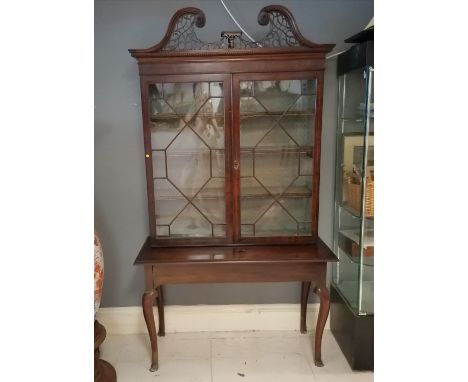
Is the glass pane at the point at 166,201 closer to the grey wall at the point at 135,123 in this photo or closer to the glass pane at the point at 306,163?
the grey wall at the point at 135,123

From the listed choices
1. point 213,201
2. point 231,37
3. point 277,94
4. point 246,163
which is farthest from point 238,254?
point 231,37

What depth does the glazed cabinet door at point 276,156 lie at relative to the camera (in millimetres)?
1796

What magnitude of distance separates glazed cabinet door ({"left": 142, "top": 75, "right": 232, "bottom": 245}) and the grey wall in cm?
23

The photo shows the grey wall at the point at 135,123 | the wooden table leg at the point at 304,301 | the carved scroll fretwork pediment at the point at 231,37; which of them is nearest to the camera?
the carved scroll fretwork pediment at the point at 231,37

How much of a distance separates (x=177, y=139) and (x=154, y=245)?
54 cm

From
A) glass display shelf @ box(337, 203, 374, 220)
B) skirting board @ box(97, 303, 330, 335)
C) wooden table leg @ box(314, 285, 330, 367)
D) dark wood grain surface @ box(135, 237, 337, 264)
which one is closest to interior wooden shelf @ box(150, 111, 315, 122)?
glass display shelf @ box(337, 203, 374, 220)

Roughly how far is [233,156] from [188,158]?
23cm

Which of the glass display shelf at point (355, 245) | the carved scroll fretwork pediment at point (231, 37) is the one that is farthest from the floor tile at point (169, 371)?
the carved scroll fretwork pediment at point (231, 37)

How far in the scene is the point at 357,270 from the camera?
191 cm

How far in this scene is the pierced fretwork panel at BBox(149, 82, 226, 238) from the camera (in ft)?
5.92

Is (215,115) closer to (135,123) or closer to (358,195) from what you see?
(135,123)
